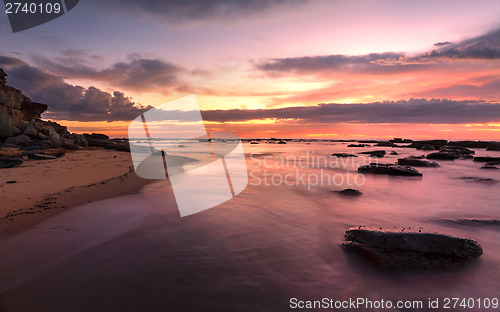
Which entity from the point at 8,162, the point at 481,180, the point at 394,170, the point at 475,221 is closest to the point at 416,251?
the point at 475,221

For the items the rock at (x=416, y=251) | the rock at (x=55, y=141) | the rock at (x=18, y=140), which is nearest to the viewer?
the rock at (x=416, y=251)

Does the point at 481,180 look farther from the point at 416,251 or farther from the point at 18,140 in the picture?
the point at 18,140

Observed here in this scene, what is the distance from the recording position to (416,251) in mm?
3623

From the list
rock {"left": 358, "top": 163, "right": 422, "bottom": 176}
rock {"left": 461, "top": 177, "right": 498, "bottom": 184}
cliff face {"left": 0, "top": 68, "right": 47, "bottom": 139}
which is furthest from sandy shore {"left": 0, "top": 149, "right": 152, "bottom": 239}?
cliff face {"left": 0, "top": 68, "right": 47, "bottom": 139}

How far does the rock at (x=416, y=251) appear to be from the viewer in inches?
140

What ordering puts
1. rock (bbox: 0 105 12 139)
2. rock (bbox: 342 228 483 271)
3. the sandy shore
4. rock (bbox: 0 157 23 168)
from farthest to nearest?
rock (bbox: 0 105 12 139)
rock (bbox: 0 157 23 168)
the sandy shore
rock (bbox: 342 228 483 271)

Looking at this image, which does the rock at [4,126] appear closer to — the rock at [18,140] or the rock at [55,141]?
the rock at [18,140]

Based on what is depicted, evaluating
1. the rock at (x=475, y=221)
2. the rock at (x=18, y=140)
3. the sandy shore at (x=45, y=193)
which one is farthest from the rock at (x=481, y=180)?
the rock at (x=18, y=140)

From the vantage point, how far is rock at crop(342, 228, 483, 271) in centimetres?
355

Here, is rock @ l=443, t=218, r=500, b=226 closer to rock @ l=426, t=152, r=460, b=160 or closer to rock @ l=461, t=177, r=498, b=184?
rock @ l=461, t=177, r=498, b=184

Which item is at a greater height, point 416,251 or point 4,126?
point 4,126

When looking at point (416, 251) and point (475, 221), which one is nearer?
point (416, 251)

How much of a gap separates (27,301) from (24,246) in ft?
5.52

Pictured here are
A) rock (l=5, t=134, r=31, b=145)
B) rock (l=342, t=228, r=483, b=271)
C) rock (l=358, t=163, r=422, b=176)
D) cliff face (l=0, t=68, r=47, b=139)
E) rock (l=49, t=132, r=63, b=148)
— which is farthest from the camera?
rock (l=49, t=132, r=63, b=148)
